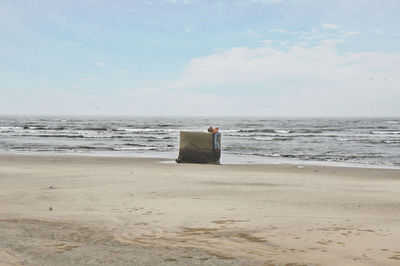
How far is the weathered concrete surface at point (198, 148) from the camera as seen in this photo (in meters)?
15.2

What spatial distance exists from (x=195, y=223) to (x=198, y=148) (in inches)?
395

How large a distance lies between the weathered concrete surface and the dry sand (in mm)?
5703

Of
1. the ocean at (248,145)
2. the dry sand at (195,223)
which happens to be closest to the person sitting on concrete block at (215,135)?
the ocean at (248,145)

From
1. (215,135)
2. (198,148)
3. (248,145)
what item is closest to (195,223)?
(215,135)

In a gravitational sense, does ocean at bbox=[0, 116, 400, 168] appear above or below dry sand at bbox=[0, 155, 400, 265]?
below

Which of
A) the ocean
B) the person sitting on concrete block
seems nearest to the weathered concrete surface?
the person sitting on concrete block

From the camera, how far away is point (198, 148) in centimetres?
1538

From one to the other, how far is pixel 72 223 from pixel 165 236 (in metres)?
1.49

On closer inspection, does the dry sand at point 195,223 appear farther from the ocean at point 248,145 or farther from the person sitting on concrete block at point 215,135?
the ocean at point 248,145

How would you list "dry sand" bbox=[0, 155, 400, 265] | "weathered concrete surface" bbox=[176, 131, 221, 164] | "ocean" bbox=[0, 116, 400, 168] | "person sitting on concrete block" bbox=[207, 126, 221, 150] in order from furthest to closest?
"ocean" bbox=[0, 116, 400, 168]
"weathered concrete surface" bbox=[176, 131, 221, 164]
"person sitting on concrete block" bbox=[207, 126, 221, 150]
"dry sand" bbox=[0, 155, 400, 265]

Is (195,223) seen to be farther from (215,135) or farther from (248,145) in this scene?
(248,145)

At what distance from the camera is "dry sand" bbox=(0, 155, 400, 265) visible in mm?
3898

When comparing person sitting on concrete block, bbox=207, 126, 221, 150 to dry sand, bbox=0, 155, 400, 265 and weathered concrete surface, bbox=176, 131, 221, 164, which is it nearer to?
weathered concrete surface, bbox=176, 131, 221, 164

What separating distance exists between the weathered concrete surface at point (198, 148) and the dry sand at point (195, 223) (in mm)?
5703
